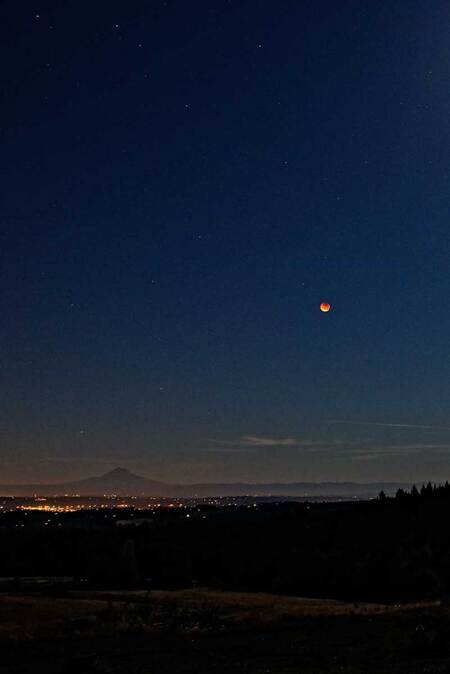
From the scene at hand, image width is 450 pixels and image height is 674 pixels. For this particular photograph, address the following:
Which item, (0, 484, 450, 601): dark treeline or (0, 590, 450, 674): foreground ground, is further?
(0, 484, 450, 601): dark treeline

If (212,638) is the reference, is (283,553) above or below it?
above

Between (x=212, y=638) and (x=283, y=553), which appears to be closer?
(x=212, y=638)

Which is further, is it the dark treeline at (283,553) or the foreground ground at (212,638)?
the dark treeline at (283,553)

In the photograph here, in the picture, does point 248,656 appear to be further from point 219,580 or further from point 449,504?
point 449,504

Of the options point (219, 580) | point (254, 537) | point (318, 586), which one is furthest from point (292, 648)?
point (254, 537)
